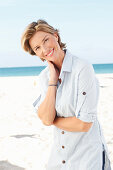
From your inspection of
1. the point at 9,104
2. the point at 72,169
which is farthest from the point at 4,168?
the point at 9,104

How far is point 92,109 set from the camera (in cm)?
200

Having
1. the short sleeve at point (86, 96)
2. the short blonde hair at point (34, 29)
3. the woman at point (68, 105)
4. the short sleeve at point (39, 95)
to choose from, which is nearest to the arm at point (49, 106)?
the woman at point (68, 105)

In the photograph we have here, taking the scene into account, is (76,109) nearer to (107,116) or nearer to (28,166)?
(28,166)

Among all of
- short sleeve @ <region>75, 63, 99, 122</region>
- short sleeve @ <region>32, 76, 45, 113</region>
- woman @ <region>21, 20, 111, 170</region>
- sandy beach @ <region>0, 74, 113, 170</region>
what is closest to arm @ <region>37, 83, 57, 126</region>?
woman @ <region>21, 20, 111, 170</region>

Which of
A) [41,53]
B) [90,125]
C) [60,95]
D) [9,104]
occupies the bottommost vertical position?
[9,104]

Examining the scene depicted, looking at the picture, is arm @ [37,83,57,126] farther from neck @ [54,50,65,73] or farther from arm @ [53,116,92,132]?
neck @ [54,50,65,73]

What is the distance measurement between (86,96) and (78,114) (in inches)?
5.2

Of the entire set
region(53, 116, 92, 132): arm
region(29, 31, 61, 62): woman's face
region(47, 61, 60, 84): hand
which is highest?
region(29, 31, 61, 62): woman's face

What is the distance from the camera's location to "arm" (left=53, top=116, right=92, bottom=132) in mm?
2017

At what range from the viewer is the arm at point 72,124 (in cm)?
202

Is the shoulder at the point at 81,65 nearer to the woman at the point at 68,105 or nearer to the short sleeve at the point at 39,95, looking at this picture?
the woman at the point at 68,105

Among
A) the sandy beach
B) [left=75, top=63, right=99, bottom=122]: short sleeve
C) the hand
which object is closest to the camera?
[left=75, top=63, right=99, bottom=122]: short sleeve

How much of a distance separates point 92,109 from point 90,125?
113 millimetres

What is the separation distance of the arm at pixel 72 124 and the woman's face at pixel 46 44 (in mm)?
448
